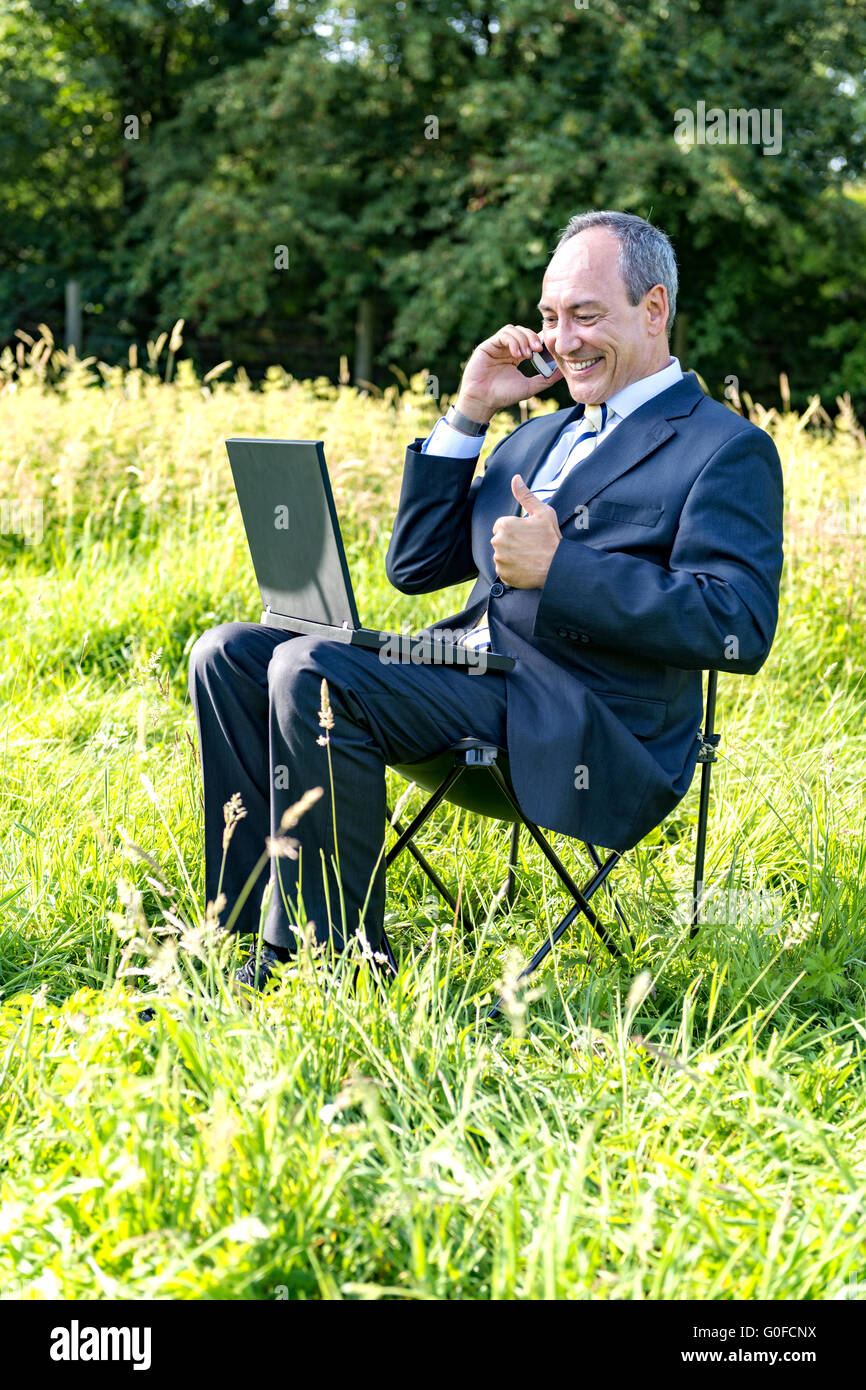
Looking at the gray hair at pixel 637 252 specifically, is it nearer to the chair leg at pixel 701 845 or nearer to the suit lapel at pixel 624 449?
the suit lapel at pixel 624 449

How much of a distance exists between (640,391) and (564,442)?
10.3 inches

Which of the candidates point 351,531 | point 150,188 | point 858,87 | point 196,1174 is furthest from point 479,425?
point 150,188

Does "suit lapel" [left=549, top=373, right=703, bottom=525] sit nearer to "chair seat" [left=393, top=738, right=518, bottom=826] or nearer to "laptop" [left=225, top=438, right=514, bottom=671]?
"laptop" [left=225, top=438, right=514, bottom=671]

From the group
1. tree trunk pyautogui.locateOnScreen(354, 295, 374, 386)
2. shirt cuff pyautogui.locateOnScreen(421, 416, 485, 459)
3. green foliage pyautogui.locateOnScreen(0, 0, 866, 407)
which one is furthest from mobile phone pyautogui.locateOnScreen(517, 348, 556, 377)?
tree trunk pyautogui.locateOnScreen(354, 295, 374, 386)

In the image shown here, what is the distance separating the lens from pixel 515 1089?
2.14 m

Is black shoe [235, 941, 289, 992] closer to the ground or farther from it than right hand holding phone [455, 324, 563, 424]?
closer to the ground

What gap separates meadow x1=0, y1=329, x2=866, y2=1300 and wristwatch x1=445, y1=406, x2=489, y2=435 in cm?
94

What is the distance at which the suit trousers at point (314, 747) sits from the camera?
2307mm

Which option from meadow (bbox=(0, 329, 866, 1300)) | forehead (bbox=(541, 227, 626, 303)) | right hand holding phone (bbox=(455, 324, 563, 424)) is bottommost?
meadow (bbox=(0, 329, 866, 1300))

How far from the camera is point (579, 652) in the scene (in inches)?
104

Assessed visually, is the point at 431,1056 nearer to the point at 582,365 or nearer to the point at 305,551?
the point at 305,551

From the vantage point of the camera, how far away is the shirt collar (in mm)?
2812

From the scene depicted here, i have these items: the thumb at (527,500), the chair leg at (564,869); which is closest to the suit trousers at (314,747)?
the chair leg at (564,869)
